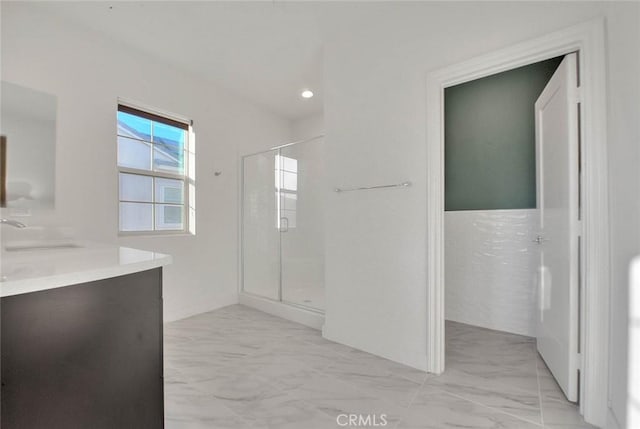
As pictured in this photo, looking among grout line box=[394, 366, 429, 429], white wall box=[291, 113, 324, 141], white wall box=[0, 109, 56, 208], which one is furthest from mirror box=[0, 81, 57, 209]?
white wall box=[291, 113, 324, 141]

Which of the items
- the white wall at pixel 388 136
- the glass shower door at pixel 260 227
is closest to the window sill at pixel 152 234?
the glass shower door at pixel 260 227

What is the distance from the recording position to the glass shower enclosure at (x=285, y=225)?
3002 mm

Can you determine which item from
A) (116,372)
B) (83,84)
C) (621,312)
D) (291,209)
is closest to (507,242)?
(621,312)

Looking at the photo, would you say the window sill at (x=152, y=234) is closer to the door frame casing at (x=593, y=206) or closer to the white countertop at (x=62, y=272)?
the white countertop at (x=62, y=272)

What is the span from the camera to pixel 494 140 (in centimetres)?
283

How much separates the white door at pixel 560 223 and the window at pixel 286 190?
2.17 meters

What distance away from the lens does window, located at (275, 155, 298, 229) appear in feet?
10.6

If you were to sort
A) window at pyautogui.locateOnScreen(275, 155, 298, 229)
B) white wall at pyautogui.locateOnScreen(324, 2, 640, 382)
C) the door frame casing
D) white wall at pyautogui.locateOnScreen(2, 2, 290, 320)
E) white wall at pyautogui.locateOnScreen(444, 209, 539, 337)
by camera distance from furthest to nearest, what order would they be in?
window at pyautogui.locateOnScreen(275, 155, 298, 229)
white wall at pyautogui.locateOnScreen(444, 209, 539, 337)
white wall at pyautogui.locateOnScreen(2, 2, 290, 320)
white wall at pyautogui.locateOnScreen(324, 2, 640, 382)
the door frame casing

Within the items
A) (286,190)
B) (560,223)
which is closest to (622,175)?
(560,223)

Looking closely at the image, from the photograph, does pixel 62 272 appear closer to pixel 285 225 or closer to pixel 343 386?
pixel 343 386

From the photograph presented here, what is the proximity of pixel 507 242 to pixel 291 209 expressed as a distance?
2.14 meters

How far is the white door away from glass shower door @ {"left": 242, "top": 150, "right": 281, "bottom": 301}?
2.42m

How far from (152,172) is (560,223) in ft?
11.0

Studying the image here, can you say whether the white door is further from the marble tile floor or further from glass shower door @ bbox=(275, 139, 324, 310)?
glass shower door @ bbox=(275, 139, 324, 310)
